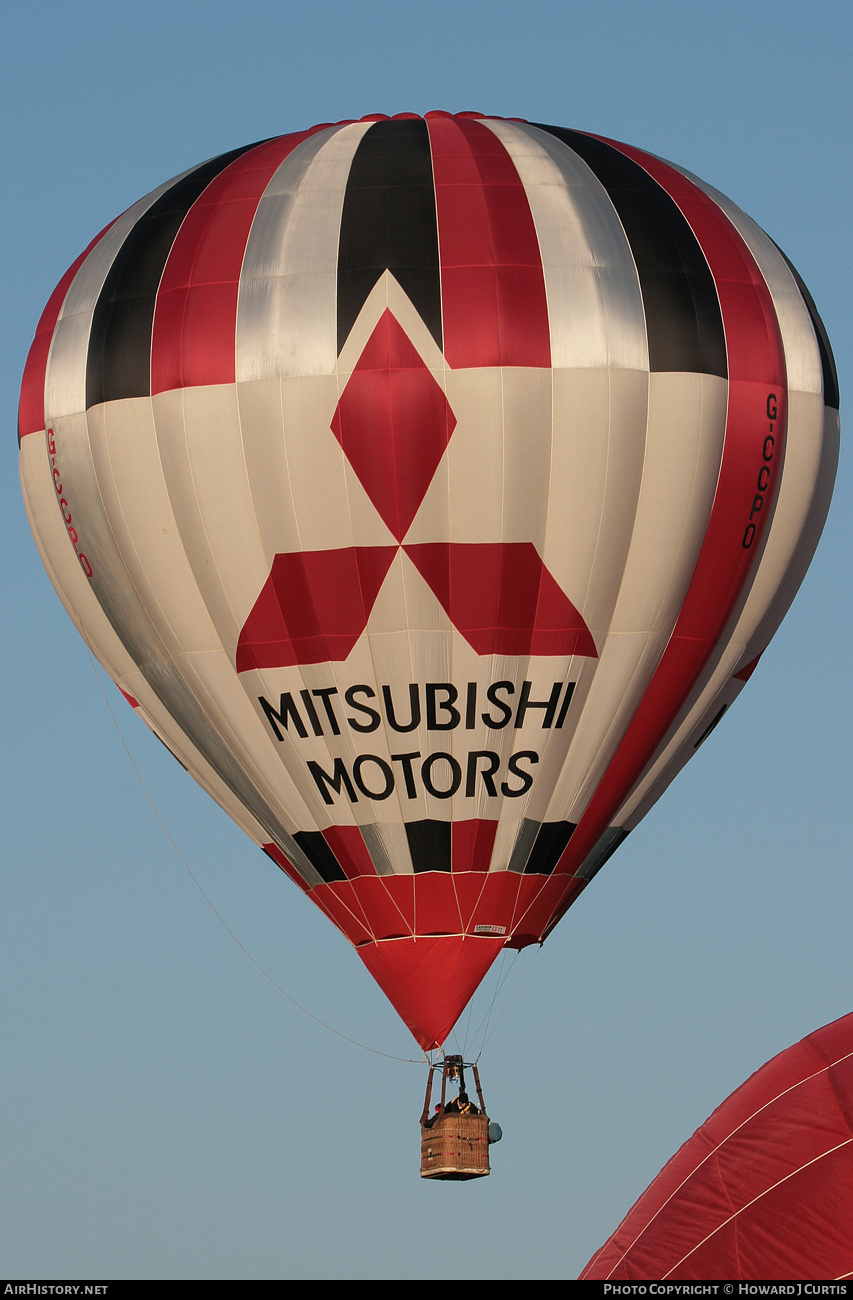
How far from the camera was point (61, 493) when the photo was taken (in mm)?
23844

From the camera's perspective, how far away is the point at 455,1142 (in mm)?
22375

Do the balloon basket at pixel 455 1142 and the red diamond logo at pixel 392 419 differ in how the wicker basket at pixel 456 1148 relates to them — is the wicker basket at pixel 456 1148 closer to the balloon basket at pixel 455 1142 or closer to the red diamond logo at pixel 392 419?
the balloon basket at pixel 455 1142

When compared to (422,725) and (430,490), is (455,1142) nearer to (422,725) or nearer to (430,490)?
(422,725)

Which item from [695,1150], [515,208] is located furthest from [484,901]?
[515,208]

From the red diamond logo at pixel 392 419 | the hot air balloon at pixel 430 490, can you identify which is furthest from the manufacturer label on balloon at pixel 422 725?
the red diamond logo at pixel 392 419

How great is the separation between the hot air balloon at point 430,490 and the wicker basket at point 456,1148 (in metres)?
0.96

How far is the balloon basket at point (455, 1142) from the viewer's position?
2236 cm

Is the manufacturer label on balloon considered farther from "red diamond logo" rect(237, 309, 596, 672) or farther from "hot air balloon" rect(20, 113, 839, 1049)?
"red diamond logo" rect(237, 309, 596, 672)

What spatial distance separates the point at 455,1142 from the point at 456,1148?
1.9 inches

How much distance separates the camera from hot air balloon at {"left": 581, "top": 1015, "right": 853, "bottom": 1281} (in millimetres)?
19078
